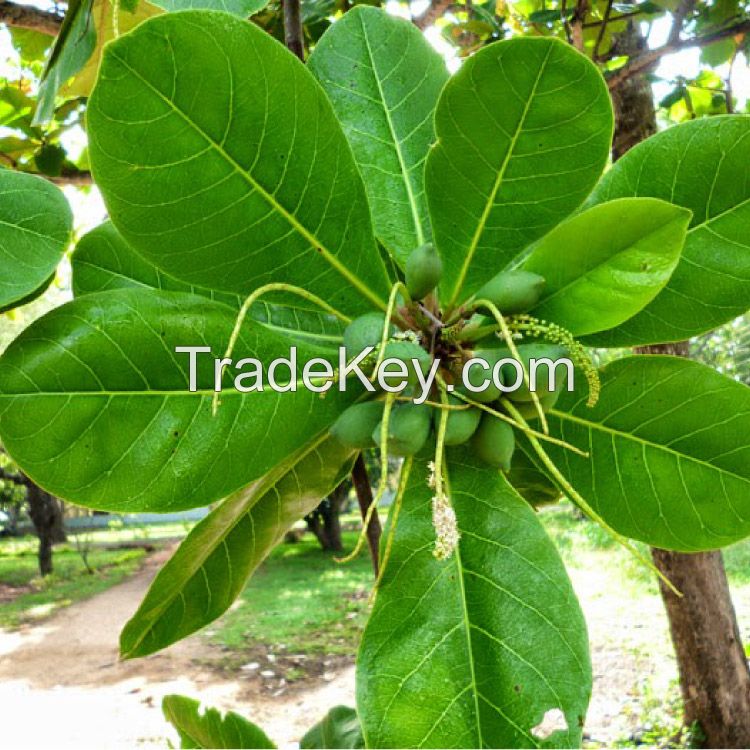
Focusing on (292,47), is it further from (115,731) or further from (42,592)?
(42,592)

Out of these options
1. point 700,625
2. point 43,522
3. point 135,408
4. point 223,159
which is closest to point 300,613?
point 43,522

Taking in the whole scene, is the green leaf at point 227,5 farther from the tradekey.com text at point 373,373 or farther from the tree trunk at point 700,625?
the tree trunk at point 700,625

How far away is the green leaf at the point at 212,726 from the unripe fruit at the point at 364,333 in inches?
27.6

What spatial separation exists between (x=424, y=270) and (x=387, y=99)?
25cm

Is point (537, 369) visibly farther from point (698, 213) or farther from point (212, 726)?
point (212, 726)

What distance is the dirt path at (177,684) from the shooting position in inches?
210

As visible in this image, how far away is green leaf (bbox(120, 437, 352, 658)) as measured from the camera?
2.52 ft

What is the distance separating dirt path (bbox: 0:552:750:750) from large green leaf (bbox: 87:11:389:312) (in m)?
4.39

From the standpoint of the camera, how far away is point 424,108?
77 cm

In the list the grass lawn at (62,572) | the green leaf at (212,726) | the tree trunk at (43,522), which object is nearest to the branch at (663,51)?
the green leaf at (212,726)

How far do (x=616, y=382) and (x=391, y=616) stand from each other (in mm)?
294

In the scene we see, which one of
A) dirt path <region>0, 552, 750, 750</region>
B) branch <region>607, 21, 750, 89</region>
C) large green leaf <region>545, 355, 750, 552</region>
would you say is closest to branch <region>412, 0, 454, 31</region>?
branch <region>607, 21, 750, 89</region>

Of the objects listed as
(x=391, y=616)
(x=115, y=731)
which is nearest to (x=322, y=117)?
(x=391, y=616)

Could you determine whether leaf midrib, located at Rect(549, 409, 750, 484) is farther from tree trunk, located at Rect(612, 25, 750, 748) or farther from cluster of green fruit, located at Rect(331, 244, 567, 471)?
tree trunk, located at Rect(612, 25, 750, 748)
